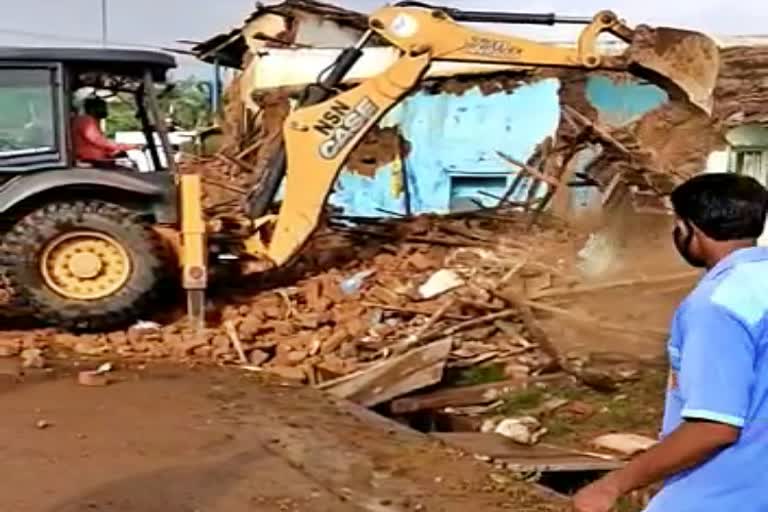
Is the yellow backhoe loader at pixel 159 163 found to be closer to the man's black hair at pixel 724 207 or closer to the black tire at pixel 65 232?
the black tire at pixel 65 232

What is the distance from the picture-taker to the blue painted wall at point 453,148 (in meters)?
19.8

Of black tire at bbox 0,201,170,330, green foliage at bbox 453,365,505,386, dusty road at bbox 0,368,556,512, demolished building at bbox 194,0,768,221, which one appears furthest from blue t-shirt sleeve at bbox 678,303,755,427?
demolished building at bbox 194,0,768,221

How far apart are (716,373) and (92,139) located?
916 cm

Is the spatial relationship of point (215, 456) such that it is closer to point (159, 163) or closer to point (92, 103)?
point (92, 103)

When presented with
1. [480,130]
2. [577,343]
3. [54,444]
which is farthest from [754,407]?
[480,130]

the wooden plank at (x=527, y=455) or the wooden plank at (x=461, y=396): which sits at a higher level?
the wooden plank at (x=527, y=455)

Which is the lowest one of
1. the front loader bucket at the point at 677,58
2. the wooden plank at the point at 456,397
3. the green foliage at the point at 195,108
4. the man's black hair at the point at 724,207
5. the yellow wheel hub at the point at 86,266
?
the wooden plank at the point at 456,397

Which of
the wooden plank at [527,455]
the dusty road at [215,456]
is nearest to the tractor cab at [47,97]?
the dusty road at [215,456]

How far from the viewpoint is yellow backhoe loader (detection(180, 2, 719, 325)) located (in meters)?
12.0

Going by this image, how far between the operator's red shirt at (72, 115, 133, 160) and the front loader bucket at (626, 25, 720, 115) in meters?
4.71

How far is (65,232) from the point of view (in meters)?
11.3

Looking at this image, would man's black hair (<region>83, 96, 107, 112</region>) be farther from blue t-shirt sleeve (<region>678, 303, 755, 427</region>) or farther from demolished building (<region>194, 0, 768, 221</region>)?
blue t-shirt sleeve (<region>678, 303, 755, 427</region>)

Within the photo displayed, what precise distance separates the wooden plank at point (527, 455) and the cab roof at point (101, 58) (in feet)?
15.7

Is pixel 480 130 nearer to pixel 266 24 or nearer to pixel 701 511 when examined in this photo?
pixel 266 24
